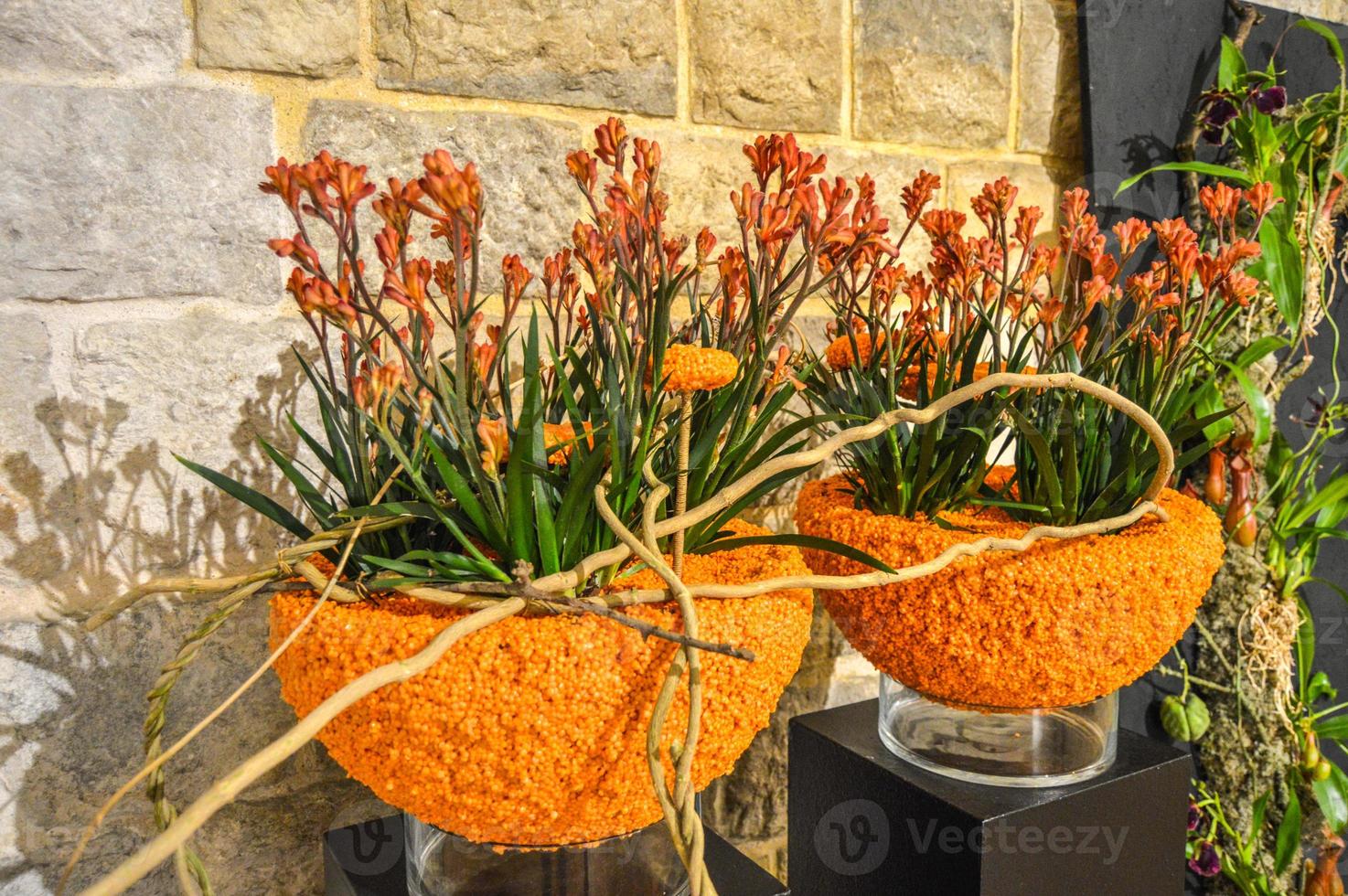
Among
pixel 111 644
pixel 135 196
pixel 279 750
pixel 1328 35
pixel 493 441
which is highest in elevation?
pixel 1328 35

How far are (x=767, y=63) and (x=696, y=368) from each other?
0.66 meters

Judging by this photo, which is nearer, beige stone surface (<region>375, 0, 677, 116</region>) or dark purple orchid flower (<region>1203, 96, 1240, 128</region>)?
beige stone surface (<region>375, 0, 677, 116</region>)

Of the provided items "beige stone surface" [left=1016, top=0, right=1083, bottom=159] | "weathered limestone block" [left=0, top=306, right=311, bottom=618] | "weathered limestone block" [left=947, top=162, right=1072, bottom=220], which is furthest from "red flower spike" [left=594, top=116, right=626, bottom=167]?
"beige stone surface" [left=1016, top=0, right=1083, bottom=159]

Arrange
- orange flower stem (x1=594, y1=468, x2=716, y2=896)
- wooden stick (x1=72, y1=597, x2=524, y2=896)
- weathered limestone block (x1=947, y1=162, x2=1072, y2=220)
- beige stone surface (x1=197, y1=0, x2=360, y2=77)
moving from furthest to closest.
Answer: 1. weathered limestone block (x1=947, y1=162, x2=1072, y2=220)
2. beige stone surface (x1=197, y1=0, x2=360, y2=77)
3. orange flower stem (x1=594, y1=468, x2=716, y2=896)
4. wooden stick (x1=72, y1=597, x2=524, y2=896)

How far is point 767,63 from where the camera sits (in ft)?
3.36

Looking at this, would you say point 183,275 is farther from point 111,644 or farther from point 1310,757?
point 1310,757

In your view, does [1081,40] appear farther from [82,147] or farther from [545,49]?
[82,147]

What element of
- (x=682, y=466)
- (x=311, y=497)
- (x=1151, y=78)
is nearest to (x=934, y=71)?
(x=1151, y=78)

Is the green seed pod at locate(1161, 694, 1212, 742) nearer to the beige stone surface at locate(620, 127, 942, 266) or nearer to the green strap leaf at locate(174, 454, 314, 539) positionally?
the beige stone surface at locate(620, 127, 942, 266)

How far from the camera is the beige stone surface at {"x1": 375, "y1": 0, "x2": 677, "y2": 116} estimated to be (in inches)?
33.1

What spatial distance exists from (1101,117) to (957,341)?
0.63 meters

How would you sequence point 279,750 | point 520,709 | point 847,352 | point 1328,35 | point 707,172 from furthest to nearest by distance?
point 1328,35, point 707,172, point 847,352, point 520,709, point 279,750

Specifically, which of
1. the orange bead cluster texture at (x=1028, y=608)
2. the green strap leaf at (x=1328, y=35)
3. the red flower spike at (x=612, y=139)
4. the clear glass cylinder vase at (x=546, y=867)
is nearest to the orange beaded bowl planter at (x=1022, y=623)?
the orange bead cluster texture at (x=1028, y=608)

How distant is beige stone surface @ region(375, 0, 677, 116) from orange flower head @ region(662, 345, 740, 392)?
0.50m
